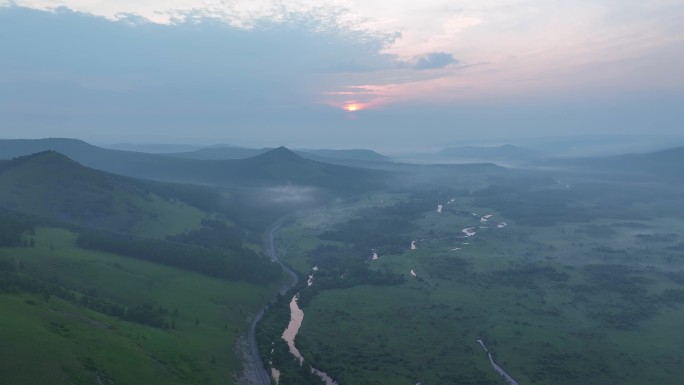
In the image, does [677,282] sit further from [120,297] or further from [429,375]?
[120,297]

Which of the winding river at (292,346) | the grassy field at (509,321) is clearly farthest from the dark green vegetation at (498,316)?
the winding river at (292,346)

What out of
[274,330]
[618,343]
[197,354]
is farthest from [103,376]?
[618,343]

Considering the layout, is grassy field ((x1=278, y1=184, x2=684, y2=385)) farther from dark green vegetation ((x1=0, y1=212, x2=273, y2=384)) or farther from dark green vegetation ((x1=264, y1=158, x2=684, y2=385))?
dark green vegetation ((x1=0, y1=212, x2=273, y2=384))

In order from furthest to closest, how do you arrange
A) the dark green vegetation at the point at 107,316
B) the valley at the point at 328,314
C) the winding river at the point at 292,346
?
the winding river at the point at 292,346 < the valley at the point at 328,314 < the dark green vegetation at the point at 107,316

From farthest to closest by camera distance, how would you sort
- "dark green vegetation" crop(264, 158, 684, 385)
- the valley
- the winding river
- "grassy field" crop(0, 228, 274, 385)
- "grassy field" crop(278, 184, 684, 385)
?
"dark green vegetation" crop(264, 158, 684, 385) → "grassy field" crop(278, 184, 684, 385) → the winding river → the valley → "grassy field" crop(0, 228, 274, 385)

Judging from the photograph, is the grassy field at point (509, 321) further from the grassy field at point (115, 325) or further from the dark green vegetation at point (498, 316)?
the grassy field at point (115, 325)

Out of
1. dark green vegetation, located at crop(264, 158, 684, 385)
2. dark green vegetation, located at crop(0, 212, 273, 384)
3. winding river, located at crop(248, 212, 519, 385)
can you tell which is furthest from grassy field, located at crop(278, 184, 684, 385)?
dark green vegetation, located at crop(0, 212, 273, 384)
